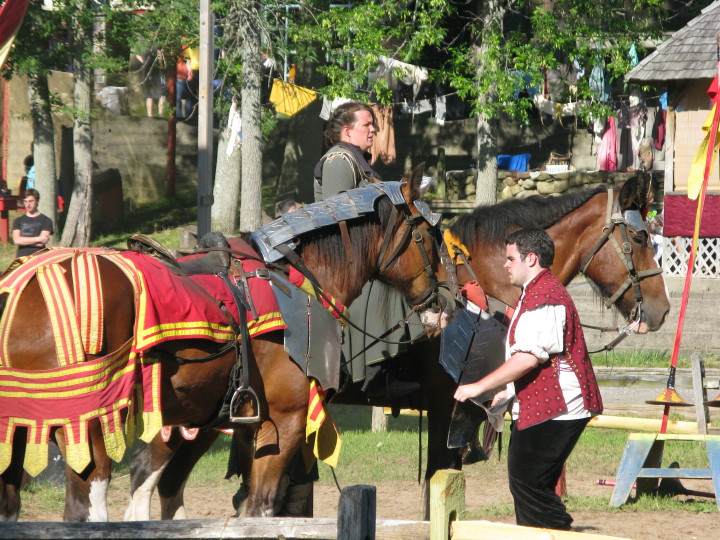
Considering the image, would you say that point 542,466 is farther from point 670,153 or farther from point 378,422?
point 670,153

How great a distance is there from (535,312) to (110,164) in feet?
58.9

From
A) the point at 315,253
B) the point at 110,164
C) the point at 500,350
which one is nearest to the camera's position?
the point at 315,253

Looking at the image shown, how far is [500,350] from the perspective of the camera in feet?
17.9

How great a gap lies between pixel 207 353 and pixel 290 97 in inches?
553

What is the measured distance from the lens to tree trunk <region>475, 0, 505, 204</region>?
610 inches

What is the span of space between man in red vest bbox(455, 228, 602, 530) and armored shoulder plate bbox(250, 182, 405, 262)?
0.89 metres

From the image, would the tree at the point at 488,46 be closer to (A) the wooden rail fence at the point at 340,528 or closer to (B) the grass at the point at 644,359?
(B) the grass at the point at 644,359

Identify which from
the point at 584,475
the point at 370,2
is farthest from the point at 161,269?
the point at 370,2

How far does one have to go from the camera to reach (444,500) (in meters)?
3.32

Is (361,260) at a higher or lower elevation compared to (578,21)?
lower

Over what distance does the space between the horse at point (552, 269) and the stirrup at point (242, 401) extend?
1.27m

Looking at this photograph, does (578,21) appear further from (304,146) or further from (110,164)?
(110,164)

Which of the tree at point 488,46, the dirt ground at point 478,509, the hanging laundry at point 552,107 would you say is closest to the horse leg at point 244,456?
the dirt ground at point 478,509

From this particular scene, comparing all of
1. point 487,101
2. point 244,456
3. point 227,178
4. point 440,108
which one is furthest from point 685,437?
point 440,108
